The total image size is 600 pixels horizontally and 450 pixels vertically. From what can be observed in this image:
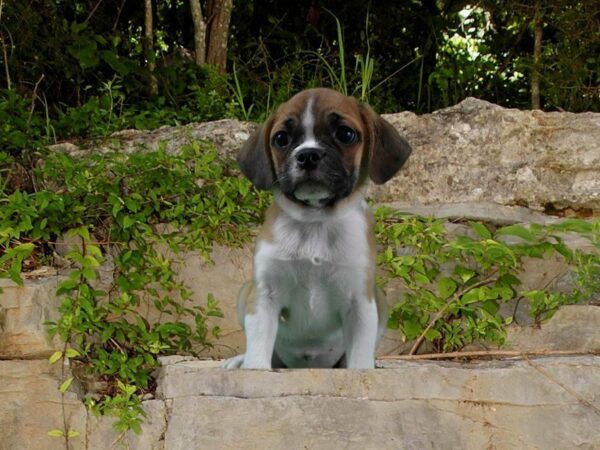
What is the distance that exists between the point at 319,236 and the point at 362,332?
445 mm

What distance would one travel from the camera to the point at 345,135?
3715 millimetres

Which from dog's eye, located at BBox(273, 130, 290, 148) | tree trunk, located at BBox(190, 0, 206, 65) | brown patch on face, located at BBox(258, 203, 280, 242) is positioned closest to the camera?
dog's eye, located at BBox(273, 130, 290, 148)

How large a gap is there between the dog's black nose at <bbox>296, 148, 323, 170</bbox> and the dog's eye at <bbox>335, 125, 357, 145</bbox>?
0.17 metres

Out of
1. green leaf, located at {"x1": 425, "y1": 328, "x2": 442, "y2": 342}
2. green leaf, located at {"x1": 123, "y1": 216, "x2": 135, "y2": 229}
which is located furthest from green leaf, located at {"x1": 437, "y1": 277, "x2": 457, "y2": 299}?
green leaf, located at {"x1": 123, "y1": 216, "x2": 135, "y2": 229}

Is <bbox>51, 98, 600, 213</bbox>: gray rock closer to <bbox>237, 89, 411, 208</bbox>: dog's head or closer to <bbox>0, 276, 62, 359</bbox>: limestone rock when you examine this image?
<bbox>0, 276, 62, 359</bbox>: limestone rock

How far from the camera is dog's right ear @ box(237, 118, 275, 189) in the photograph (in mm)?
3912

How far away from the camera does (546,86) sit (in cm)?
950

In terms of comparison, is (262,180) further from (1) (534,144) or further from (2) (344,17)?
(2) (344,17)

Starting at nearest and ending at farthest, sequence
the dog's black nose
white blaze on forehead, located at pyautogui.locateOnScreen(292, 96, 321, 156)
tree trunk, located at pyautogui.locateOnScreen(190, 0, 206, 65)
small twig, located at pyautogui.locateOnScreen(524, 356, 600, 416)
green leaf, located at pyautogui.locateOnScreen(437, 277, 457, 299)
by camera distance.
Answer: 1. the dog's black nose
2. white blaze on forehead, located at pyautogui.locateOnScreen(292, 96, 321, 156)
3. small twig, located at pyautogui.locateOnScreen(524, 356, 600, 416)
4. green leaf, located at pyautogui.locateOnScreen(437, 277, 457, 299)
5. tree trunk, located at pyautogui.locateOnScreen(190, 0, 206, 65)

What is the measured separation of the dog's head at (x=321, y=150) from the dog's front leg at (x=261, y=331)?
1.53ft

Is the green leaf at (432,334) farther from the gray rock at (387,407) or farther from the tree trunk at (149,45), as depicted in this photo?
the tree trunk at (149,45)

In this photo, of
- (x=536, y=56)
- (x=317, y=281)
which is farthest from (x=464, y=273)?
(x=536, y=56)

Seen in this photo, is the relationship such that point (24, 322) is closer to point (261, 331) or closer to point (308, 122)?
point (261, 331)

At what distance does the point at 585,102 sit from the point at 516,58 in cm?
152
